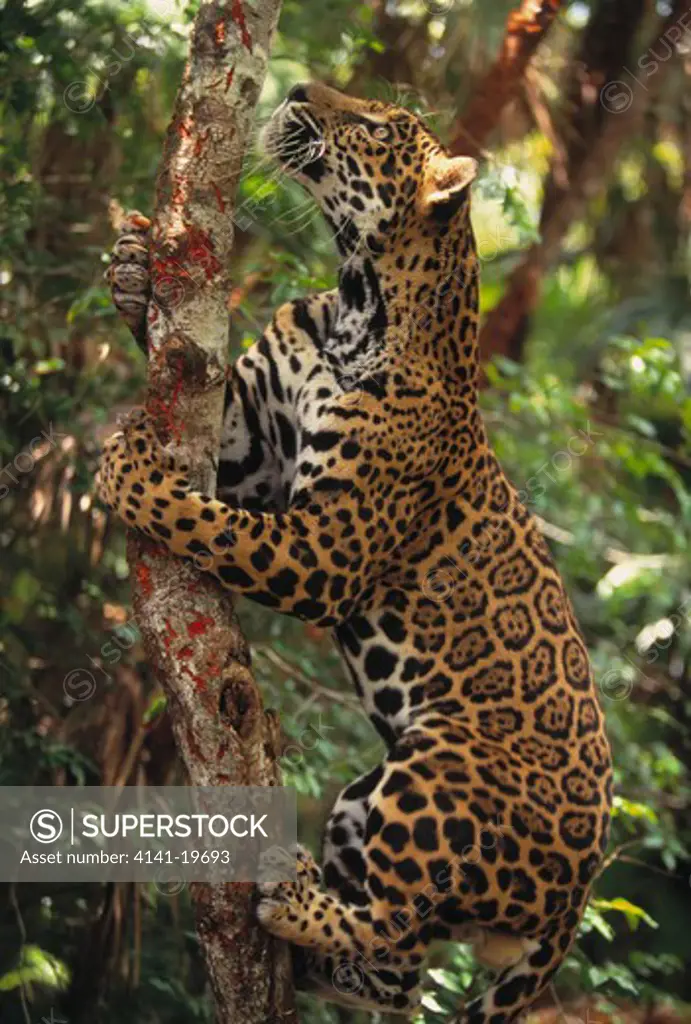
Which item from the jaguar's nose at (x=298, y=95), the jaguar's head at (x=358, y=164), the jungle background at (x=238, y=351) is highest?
the jaguar's nose at (x=298, y=95)

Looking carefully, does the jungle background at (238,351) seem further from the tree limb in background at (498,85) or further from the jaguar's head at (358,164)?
the jaguar's head at (358,164)

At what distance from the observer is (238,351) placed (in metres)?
7.78

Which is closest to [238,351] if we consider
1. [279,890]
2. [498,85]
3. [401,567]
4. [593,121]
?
[498,85]

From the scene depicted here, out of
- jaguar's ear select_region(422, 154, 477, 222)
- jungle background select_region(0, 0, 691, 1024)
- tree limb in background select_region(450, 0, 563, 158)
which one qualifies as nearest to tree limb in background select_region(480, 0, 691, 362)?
jungle background select_region(0, 0, 691, 1024)

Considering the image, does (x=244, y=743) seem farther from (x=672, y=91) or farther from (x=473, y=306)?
(x=672, y=91)

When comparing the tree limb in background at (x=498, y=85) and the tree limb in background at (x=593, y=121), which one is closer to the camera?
the tree limb in background at (x=498, y=85)

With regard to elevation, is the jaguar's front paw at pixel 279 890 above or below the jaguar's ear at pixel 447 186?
below

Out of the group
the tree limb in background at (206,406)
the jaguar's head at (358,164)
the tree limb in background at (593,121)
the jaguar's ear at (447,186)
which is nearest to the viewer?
the tree limb in background at (206,406)

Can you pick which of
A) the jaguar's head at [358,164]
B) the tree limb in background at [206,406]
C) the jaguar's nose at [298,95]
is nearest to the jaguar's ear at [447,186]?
the jaguar's head at [358,164]

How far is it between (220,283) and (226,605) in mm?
1090

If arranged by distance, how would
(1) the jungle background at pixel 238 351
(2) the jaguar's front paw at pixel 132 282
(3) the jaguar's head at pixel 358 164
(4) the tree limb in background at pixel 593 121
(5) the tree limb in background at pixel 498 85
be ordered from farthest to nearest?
(4) the tree limb in background at pixel 593 121 → (5) the tree limb in background at pixel 498 85 → (1) the jungle background at pixel 238 351 → (3) the jaguar's head at pixel 358 164 → (2) the jaguar's front paw at pixel 132 282

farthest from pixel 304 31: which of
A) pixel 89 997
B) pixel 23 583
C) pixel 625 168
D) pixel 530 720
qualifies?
pixel 625 168

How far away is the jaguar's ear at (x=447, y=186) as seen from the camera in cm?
525

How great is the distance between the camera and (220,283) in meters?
4.65
